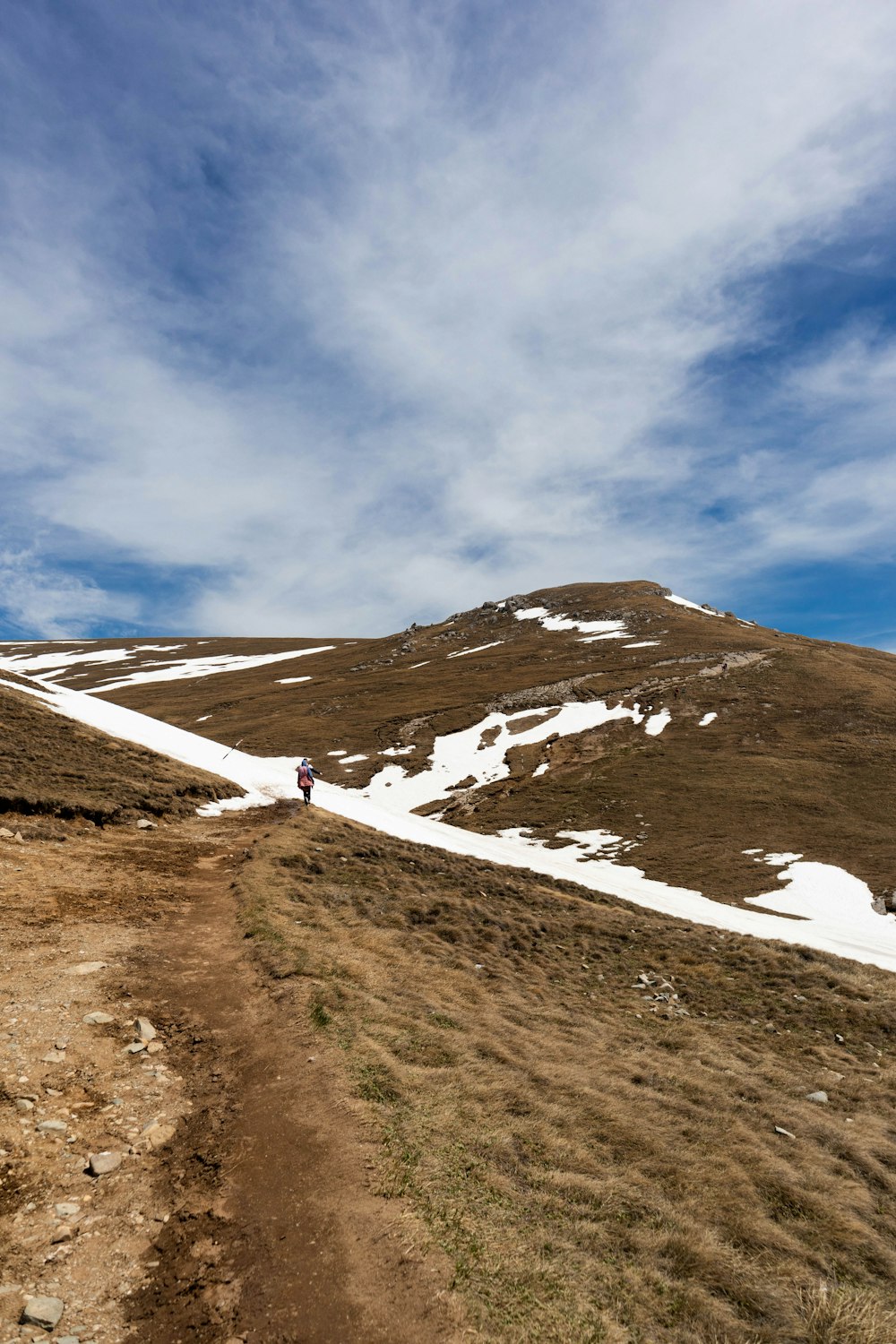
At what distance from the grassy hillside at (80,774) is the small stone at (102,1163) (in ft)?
48.9

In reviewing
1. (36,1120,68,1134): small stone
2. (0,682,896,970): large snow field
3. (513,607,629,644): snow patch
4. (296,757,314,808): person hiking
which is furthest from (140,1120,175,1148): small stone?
(513,607,629,644): snow patch

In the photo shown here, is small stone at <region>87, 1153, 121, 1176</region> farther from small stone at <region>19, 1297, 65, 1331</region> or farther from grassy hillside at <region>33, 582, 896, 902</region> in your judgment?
grassy hillside at <region>33, 582, 896, 902</region>

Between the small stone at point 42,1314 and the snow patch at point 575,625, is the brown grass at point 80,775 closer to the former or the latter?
the small stone at point 42,1314

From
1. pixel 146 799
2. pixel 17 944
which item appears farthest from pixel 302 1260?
pixel 146 799

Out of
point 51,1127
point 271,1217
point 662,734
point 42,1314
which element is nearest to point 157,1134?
point 51,1127

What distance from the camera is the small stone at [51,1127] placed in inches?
261

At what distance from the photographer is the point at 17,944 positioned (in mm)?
10703

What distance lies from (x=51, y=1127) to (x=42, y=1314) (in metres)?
2.45

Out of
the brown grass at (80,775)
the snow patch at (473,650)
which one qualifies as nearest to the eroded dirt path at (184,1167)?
the brown grass at (80,775)

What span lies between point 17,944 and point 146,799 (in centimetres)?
1267

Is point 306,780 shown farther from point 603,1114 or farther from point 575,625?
point 575,625

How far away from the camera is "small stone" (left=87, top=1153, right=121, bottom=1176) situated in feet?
20.6

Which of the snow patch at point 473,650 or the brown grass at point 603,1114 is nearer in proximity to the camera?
the brown grass at point 603,1114

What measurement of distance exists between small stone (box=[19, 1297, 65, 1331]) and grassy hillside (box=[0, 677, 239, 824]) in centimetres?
1658
